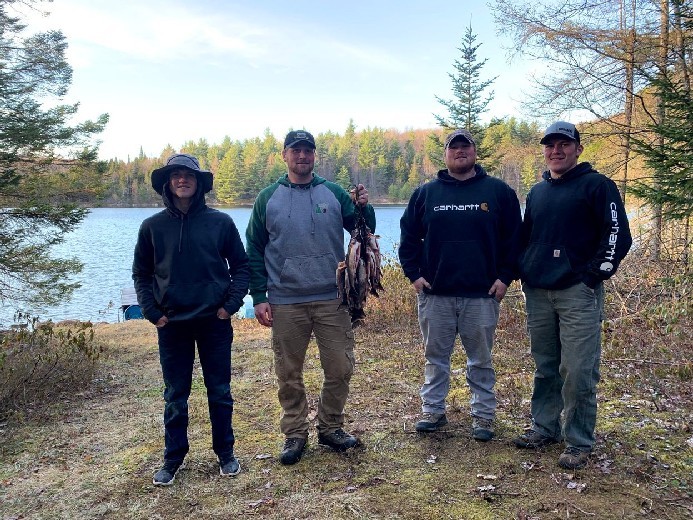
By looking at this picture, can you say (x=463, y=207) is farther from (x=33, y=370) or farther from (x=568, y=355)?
(x=33, y=370)

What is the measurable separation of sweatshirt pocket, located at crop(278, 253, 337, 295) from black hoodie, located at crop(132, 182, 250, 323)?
0.33 meters

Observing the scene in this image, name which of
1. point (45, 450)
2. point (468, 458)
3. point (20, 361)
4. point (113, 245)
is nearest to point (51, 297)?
point (20, 361)

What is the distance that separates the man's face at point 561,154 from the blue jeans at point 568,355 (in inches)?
36.1

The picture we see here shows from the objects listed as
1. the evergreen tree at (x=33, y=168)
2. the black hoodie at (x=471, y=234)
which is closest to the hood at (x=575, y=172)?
the black hoodie at (x=471, y=234)

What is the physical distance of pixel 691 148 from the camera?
6117mm

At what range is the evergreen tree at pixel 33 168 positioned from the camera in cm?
1121

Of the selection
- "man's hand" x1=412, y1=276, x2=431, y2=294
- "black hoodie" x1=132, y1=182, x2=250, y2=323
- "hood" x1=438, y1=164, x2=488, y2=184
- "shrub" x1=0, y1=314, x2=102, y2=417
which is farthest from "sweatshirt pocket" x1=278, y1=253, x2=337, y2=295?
"shrub" x1=0, y1=314, x2=102, y2=417

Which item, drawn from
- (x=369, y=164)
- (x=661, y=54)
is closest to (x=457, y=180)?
(x=661, y=54)

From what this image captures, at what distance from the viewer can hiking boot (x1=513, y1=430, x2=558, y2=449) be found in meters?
4.28

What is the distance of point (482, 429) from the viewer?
14.8 ft

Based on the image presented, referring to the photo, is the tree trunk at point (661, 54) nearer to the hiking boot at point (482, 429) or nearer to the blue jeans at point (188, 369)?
the hiking boot at point (482, 429)

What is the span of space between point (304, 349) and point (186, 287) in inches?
43.4

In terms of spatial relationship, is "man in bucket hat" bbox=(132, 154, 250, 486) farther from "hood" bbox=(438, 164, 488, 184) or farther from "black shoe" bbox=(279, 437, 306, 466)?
"hood" bbox=(438, 164, 488, 184)

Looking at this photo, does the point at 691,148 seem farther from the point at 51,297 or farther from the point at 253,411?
the point at 51,297
